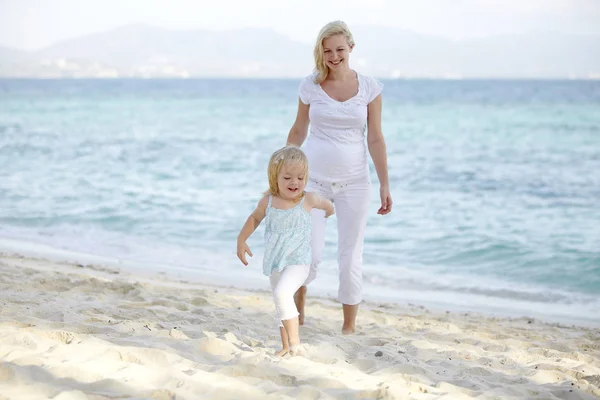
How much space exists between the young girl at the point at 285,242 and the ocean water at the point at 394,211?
3.16m

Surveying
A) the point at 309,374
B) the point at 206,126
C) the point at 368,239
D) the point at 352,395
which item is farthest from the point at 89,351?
the point at 206,126

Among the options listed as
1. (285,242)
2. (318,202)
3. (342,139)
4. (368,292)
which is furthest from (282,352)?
(368,292)

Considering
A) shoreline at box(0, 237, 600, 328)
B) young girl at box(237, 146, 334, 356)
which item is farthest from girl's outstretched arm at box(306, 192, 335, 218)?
shoreline at box(0, 237, 600, 328)

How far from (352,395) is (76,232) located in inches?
305

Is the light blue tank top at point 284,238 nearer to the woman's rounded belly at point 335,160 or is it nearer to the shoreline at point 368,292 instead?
the woman's rounded belly at point 335,160

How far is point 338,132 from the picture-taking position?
15.2 ft

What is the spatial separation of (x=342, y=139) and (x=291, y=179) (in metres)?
0.75

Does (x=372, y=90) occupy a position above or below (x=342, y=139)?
above

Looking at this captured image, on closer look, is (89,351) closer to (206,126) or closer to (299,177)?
(299,177)

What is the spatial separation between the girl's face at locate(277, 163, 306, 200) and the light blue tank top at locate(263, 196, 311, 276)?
0.12 metres

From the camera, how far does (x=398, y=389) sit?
347 cm

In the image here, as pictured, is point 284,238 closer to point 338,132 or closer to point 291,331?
point 291,331

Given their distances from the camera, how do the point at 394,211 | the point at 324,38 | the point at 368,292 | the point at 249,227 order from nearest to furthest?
1. the point at 249,227
2. the point at 324,38
3. the point at 368,292
4. the point at 394,211

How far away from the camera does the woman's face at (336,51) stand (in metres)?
4.49
